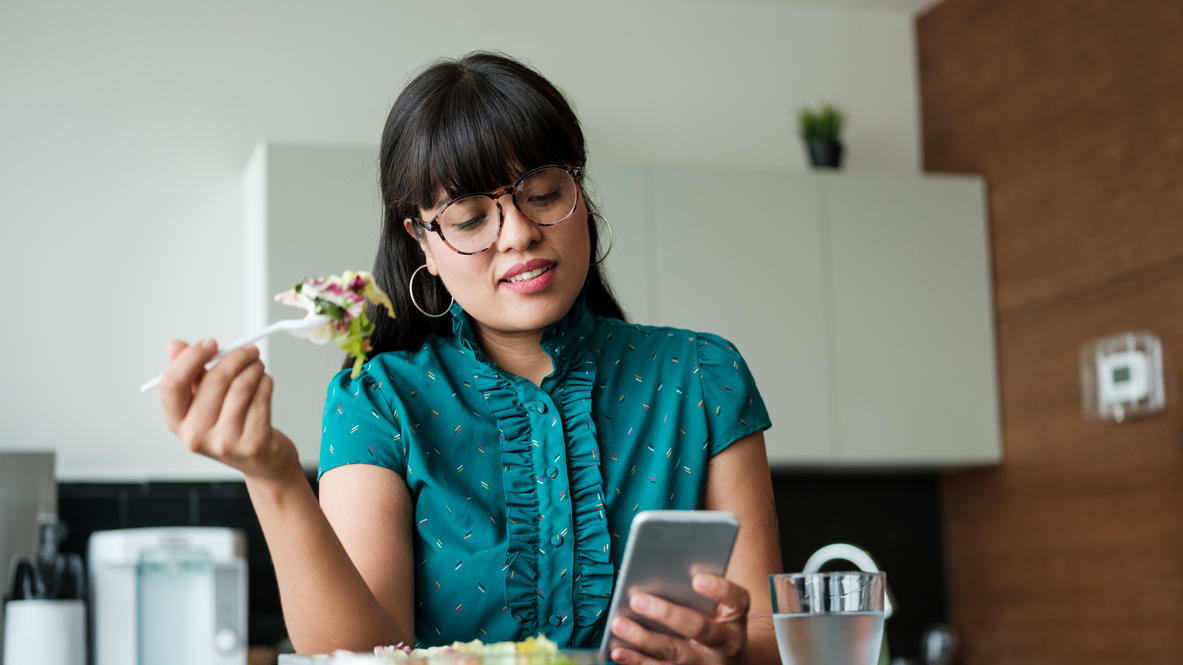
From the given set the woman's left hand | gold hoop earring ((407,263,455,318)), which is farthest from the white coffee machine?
the woman's left hand

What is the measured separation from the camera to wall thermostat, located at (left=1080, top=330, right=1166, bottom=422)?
11.4 ft

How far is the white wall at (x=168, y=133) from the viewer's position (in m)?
3.69

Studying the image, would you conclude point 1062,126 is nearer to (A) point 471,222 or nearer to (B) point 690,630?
(A) point 471,222

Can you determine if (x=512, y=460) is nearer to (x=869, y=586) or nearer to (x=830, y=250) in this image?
(x=869, y=586)

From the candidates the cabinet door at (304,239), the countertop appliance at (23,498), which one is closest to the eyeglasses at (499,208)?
the cabinet door at (304,239)

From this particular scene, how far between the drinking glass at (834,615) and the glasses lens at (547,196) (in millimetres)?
479

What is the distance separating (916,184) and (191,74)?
2103 mm

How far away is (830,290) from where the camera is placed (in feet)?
13.3

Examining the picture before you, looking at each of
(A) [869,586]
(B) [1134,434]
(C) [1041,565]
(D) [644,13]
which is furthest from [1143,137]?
(A) [869,586]

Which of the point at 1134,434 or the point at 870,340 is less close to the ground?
the point at 870,340

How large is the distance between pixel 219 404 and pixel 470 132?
18.7 inches

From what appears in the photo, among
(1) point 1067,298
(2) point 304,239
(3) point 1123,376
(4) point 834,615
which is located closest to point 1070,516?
(3) point 1123,376

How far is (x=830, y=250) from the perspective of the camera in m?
4.06

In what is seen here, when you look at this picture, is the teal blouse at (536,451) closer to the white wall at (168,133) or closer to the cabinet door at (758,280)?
the white wall at (168,133)
